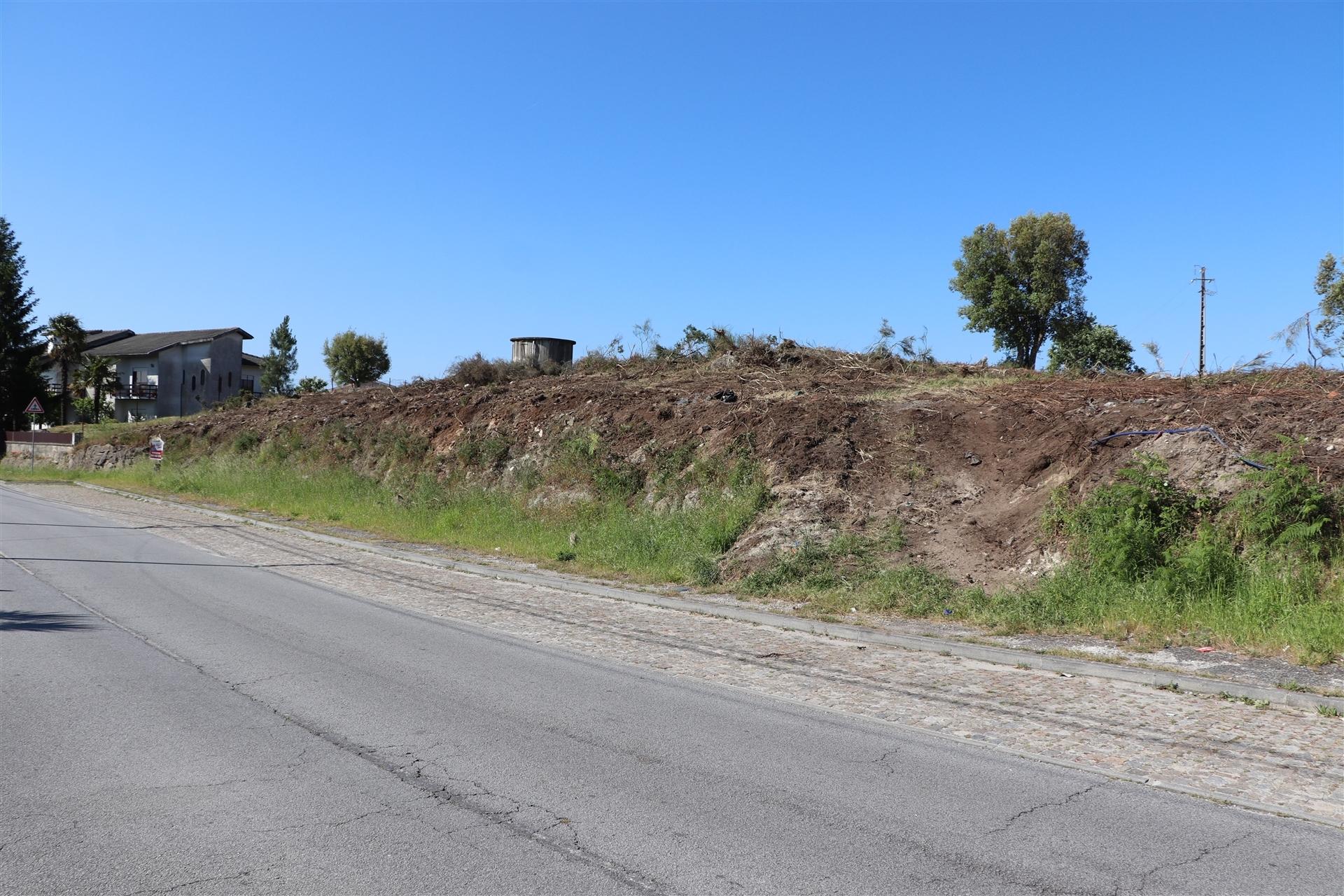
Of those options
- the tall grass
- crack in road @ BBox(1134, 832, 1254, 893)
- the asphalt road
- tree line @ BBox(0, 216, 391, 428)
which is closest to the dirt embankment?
the tall grass

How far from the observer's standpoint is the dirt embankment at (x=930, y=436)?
499 inches

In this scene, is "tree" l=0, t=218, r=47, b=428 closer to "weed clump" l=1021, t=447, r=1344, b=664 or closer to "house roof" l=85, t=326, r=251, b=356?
"house roof" l=85, t=326, r=251, b=356

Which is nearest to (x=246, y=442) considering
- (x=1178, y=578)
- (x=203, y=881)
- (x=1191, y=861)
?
(x=1178, y=578)

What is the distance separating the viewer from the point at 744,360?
24.1m

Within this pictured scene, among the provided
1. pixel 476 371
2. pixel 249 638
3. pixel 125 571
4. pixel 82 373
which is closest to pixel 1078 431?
pixel 249 638

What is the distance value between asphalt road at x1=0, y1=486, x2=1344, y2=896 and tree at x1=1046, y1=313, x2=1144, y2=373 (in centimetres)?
2704

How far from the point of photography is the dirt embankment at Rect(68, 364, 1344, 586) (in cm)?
1267

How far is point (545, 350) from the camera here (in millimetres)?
31719

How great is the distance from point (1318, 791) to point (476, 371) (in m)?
27.9

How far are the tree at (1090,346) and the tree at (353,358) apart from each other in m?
52.9

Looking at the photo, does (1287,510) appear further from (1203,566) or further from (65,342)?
(65,342)

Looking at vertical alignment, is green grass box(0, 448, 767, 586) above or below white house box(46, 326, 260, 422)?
below

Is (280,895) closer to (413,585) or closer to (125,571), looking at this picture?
(413,585)

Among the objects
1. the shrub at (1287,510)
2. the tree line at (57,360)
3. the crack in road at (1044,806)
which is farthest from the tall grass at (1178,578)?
the tree line at (57,360)
